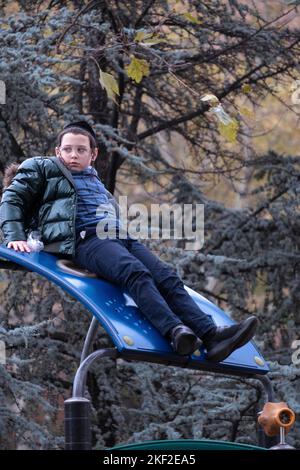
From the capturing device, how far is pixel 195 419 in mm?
7520

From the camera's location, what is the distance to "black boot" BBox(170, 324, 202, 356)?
14.7 feet

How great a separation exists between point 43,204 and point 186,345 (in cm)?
113

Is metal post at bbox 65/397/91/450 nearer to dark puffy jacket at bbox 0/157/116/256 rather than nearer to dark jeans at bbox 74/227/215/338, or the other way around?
dark jeans at bbox 74/227/215/338

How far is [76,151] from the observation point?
5180 millimetres

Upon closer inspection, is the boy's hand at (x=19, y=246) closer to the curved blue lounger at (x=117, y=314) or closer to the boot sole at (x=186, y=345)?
the curved blue lounger at (x=117, y=314)

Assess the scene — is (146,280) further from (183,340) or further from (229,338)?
(229,338)

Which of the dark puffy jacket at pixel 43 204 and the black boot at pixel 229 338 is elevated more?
the dark puffy jacket at pixel 43 204

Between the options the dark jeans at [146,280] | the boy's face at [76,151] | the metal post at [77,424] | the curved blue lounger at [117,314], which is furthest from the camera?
the boy's face at [76,151]

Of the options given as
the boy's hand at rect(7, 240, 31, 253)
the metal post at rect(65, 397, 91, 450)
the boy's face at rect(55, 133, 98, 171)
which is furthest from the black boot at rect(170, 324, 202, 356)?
the boy's face at rect(55, 133, 98, 171)

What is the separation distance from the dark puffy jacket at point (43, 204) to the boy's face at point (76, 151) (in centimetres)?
8

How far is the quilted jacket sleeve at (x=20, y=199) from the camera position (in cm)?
481

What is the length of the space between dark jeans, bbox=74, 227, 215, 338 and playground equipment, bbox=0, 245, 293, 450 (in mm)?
64

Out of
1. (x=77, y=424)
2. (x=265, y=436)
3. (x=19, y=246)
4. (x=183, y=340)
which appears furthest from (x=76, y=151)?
(x=265, y=436)

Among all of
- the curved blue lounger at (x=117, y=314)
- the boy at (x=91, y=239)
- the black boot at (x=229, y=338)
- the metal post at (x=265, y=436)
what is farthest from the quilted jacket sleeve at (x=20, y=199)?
the metal post at (x=265, y=436)
